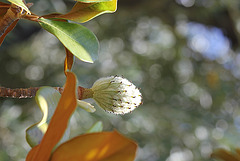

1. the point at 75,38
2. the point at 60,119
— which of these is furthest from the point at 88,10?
the point at 60,119

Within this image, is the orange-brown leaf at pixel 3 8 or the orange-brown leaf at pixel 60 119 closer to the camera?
the orange-brown leaf at pixel 60 119

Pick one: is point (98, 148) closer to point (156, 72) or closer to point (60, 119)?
point (60, 119)

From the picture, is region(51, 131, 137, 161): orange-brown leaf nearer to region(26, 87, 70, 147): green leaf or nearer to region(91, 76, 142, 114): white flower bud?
region(26, 87, 70, 147): green leaf

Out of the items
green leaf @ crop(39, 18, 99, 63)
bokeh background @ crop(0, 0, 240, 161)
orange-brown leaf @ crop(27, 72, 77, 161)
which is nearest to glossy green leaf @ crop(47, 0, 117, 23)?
green leaf @ crop(39, 18, 99, 63)

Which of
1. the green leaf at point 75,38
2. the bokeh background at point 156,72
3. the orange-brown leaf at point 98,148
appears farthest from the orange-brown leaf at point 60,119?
the bokeh background at point 156,72

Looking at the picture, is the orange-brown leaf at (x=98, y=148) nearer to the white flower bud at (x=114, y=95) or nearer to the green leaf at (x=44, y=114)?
the green leaf at (x=44, y=114)
